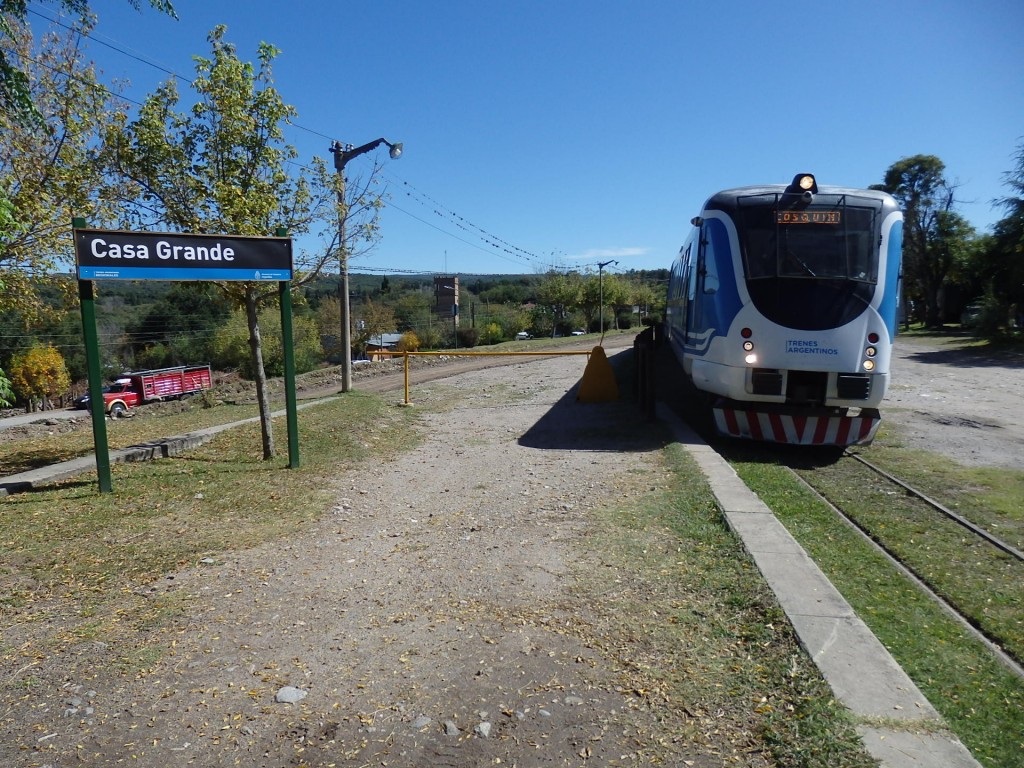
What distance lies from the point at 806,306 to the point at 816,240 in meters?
0.89

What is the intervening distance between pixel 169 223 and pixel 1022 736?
9216 millimetres

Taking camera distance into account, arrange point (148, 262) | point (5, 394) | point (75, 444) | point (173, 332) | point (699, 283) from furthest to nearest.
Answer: point (173, 332) < point (75, 444) < point (699, 283) < point (148, 262) < point (5, 394)

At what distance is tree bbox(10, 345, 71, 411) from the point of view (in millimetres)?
50062

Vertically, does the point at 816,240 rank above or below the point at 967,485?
above

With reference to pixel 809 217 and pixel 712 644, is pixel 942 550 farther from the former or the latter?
pixel 809 217

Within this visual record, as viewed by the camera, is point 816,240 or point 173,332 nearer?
point 816,240

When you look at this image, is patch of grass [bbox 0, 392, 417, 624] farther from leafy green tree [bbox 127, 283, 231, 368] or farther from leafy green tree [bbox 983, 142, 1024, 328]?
leafy green tree [bbox 127, 283, 231, 368]

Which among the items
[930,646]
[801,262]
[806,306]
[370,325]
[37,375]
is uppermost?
[801,262]

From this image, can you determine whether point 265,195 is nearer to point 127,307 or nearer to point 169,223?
point 169,223

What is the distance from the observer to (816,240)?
8570 millimetres

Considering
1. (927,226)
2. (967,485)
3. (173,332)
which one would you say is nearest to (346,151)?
(967,485)

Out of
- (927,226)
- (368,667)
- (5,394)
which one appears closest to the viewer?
(368,667)

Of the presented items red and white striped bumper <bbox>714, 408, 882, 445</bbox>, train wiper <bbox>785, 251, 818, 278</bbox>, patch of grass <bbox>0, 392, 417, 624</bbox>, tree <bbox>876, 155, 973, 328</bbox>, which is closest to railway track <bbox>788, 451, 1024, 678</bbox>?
red and white striped bumper <bbox>714, 408, 882, 445</bbox>

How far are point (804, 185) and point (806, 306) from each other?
1589 mm
